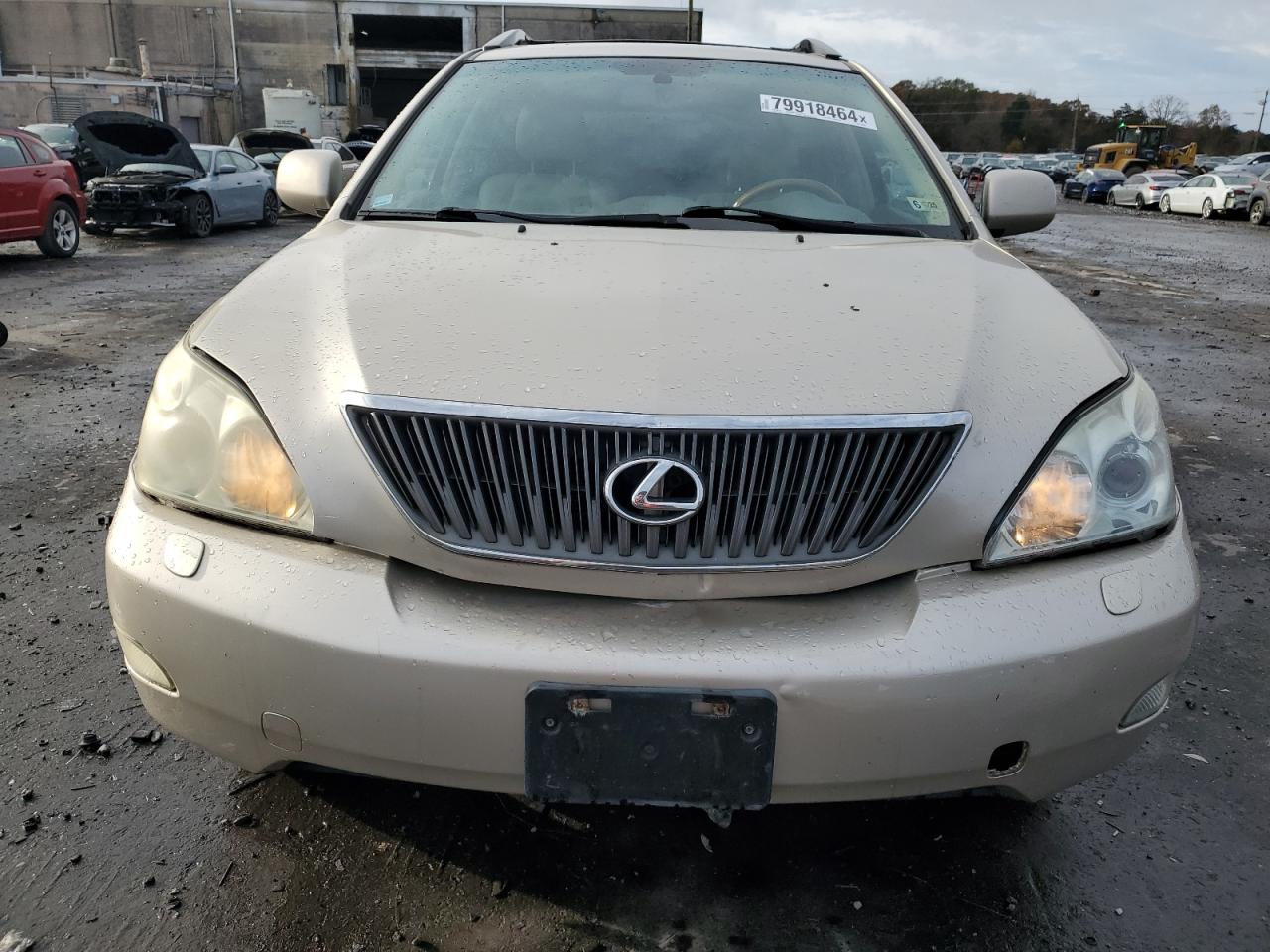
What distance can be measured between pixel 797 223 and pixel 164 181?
44.5 feet

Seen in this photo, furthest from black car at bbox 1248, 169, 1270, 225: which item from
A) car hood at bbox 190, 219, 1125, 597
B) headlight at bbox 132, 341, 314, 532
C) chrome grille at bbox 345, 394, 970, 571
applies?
headlight at bbox 132, 341, 314, 532

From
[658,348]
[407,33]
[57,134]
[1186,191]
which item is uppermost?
[407,33]

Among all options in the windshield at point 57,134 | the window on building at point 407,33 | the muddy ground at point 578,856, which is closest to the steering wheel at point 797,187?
the muddy ground at point 578,856

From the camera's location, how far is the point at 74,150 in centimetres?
1602

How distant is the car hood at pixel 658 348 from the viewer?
147 cm

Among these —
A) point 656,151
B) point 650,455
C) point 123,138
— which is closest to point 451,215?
point 656,151

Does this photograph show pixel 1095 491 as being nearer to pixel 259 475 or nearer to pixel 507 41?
pixel 259 475

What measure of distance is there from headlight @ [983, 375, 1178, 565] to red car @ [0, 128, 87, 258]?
12.1m

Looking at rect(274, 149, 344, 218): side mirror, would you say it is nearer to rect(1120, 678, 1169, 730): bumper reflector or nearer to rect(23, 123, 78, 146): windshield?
rect(1120, 678, 1169, 730): bumper reflector

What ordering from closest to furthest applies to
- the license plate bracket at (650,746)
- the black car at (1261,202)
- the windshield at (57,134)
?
1. the license plate bracket at (650,746)
2. the windshield at (57,134)
3. the black car at (1261,202)

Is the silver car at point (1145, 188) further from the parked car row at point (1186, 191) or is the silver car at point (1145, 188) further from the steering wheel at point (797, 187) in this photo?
the steering wheel at point (797, 187)

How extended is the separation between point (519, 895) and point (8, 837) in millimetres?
1029

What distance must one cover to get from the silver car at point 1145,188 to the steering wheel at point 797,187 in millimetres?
33379

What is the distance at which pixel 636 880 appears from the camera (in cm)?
178
